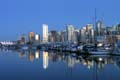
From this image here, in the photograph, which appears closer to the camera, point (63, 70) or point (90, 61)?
point (63, 70)

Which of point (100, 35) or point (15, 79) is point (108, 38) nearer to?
point (100, 35)

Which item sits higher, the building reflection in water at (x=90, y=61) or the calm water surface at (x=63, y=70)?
the building reflection in water at (x=90, y=61)

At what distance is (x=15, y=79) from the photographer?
3178 centimetres

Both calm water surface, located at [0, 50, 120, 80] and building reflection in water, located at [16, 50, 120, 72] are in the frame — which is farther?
building reflection in water, located at [16, 50, 120, 72]

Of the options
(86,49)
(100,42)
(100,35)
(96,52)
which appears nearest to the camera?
(96,52)

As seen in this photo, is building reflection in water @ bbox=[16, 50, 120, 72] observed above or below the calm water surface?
above

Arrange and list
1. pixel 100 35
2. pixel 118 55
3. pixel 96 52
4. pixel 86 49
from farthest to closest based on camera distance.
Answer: pixel 100 35 < pixel 86 49 < pixel 96 52 < pixel 118 55

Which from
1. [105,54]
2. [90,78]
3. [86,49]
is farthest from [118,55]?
[90,78]

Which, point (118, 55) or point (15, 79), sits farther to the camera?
point (118, 55)

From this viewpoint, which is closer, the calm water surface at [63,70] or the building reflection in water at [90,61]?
the calm water surface at [63,70]

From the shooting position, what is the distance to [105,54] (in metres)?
81.2

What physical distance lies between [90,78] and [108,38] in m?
97.5

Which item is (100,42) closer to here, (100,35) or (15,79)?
(100,35)

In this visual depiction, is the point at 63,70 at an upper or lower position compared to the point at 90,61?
lower
